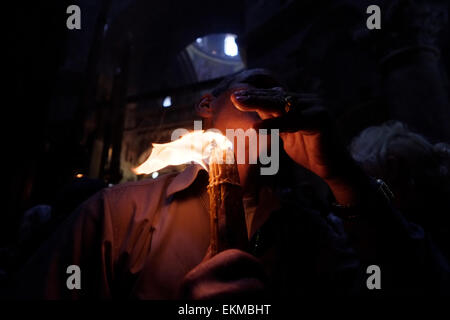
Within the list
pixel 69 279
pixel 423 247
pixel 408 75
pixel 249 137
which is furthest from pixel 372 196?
pixel 408 75

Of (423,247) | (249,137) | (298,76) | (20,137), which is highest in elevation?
(298,76)

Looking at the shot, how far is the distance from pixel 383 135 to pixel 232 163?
1.66 metres

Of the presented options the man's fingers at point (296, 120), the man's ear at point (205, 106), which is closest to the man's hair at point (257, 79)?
the man's ear at point (205, 106)

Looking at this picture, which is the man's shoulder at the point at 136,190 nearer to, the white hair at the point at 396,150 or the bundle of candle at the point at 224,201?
the bundle of candle at the point at 224,201

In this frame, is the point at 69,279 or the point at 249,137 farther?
the point at 249,137

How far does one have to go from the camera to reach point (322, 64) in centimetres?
616

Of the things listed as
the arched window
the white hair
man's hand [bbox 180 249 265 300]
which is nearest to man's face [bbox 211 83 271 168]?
man's hand [bbox 180 249 265 300]

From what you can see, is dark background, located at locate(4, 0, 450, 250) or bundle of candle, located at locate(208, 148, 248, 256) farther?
dark background, located at locate(4, 0, 450, 250)

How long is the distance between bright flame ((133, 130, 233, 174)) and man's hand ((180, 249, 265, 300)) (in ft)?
1.34

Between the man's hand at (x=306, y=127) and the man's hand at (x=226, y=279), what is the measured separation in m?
0.52

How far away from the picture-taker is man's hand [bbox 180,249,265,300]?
689 mm

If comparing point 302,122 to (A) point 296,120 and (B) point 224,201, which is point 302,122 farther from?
(B) point 224,201

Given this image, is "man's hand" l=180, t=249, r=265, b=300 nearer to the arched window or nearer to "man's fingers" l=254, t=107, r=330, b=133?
"man's fingers" l=254, t=107, r=330, b=133

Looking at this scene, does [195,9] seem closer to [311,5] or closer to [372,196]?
[311,5]
